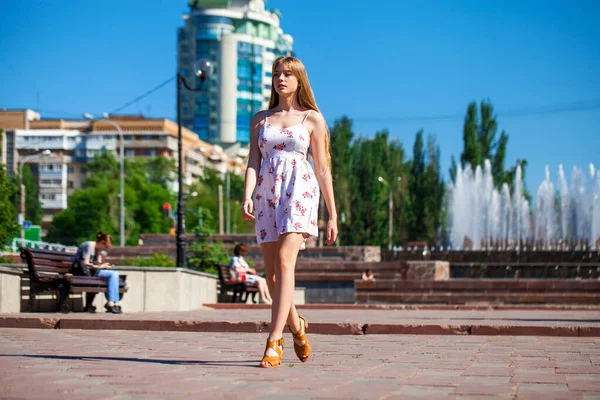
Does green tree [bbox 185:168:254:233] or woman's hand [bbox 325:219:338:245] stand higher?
green tree [bbox 185:168:254:233]

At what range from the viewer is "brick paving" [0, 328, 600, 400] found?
534cm

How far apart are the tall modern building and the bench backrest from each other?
15983cm

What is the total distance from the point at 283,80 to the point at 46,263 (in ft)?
28.9

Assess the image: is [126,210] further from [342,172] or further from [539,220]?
[539,220]

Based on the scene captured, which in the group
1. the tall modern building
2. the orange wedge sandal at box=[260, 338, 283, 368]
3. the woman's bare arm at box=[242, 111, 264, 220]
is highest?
the tall modern building

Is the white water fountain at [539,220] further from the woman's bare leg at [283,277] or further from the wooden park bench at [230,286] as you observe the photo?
the woman's bare leg at [283,277]

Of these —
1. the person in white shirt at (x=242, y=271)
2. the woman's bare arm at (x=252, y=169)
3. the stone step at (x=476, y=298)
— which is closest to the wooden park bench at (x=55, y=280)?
the person in white shirt at (x=242, y=271)

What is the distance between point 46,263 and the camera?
599 inches

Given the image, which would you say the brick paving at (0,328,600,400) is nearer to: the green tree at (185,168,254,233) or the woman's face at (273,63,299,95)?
the woman's face at (273,63,299,95)

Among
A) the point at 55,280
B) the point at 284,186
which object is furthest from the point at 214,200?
the point at 284,186

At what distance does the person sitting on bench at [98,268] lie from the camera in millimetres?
15461

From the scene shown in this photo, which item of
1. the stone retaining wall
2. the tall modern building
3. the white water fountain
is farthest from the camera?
the tall modern building

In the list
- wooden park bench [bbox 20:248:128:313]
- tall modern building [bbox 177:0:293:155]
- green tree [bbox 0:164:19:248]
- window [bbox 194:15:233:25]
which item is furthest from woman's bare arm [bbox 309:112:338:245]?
window [bbox 194:15:233:25]

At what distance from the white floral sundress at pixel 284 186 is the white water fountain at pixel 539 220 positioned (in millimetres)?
45707
